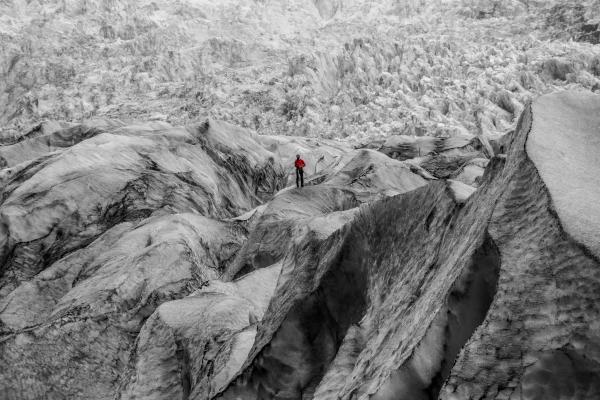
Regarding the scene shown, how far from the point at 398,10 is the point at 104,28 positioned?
53.4 m

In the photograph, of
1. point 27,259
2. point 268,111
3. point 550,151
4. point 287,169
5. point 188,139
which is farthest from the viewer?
point 268,111

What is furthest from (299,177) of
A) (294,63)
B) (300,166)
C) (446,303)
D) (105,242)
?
(294,63)

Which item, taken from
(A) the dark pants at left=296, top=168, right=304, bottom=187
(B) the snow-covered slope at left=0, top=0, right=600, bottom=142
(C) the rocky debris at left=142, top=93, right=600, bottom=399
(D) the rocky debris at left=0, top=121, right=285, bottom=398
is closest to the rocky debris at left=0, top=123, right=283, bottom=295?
(D) the rocky debris at left=0, top=121, right=285, bottom=398

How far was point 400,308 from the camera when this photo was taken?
5160 millimetres

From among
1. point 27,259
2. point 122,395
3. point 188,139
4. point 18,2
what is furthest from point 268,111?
point 18,2

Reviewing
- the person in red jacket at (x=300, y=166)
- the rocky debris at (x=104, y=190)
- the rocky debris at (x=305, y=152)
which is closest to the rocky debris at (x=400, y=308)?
the person in red jacket at (x=300, y=166)

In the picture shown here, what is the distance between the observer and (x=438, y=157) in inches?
950

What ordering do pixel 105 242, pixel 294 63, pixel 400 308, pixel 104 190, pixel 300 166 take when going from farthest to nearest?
1. pixel 294 63
2. pixel 104 190
3. pixel 300 166
4. pixel 105 242
5. pixel 400 308

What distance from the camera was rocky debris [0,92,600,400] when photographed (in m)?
3.32

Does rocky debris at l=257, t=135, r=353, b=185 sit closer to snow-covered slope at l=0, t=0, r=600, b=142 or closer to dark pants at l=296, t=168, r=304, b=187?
dark pants at l=296, t=168, r=304, b=187

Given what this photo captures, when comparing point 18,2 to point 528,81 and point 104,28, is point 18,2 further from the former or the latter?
point 528,81

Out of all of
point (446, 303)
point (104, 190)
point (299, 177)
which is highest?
point (446, 303)

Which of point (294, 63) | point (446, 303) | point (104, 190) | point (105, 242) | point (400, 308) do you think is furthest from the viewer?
point (294, 63)

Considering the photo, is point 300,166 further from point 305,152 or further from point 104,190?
point 305,152
